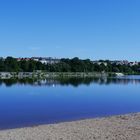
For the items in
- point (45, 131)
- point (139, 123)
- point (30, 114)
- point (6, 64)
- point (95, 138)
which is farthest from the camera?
point (6, 64)

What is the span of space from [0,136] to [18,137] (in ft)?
2.57

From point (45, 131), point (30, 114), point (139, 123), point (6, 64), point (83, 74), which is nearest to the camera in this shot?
point (45, 131)

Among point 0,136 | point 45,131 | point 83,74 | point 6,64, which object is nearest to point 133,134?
point 45,131

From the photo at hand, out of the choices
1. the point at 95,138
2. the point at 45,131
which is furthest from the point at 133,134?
the point at 45,131

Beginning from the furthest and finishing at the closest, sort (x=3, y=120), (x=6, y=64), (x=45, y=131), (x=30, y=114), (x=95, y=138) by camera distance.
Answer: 1. (x=6, y=64)
2. (x=30, y=114)
3. (x=3, y=120)
4. (x=45, y=131)
5. (x=95, y=138)

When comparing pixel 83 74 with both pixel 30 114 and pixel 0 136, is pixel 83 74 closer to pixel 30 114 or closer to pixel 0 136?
pixel 30 114

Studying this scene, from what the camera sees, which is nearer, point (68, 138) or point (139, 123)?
point (68, 138)

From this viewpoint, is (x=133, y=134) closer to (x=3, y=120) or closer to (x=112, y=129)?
(x=112, y=129)

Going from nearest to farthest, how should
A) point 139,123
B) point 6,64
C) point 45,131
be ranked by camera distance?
1. point 45,131
2. point 139,123
3. point 6,64

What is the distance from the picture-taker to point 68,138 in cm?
1561

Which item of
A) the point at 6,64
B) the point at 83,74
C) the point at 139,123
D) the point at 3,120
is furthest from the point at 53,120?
the point at 83,74

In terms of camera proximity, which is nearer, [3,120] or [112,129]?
[112,129]

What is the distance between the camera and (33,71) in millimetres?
165125

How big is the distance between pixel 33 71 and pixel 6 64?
36.8ft
